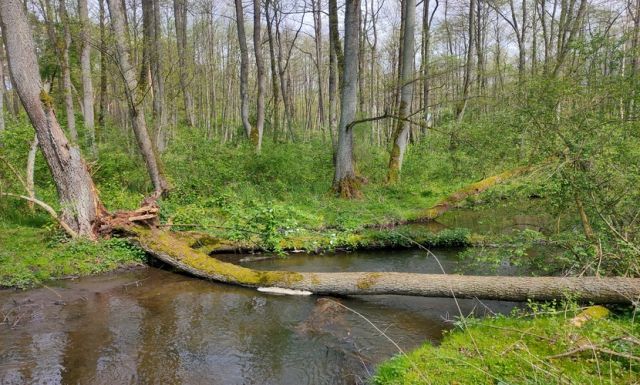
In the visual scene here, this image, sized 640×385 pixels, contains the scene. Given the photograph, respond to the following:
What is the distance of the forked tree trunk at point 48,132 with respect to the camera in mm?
8727

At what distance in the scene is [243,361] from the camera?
5.43m

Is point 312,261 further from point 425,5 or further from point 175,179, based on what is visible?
point 425,5

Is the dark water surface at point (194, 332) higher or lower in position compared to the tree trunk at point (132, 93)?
lower

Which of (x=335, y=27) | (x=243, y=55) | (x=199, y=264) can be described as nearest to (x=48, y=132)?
(x=199, y=264)

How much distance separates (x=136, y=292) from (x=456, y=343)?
221 inches

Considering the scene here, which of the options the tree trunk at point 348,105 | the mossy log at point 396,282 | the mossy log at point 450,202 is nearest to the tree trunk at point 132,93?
the mossy log at point 396,282

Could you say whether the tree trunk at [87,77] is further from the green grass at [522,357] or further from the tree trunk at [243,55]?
the green grass at [522,357]

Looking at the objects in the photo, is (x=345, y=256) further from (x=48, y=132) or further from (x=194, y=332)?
(x=48, y=132)

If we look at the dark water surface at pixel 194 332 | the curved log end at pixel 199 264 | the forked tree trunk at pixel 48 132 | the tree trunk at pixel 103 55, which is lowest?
the dark water surface at pixel 194 332

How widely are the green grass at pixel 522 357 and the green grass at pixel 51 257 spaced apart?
21.1 feet

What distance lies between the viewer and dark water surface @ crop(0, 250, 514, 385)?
5121 millimetres

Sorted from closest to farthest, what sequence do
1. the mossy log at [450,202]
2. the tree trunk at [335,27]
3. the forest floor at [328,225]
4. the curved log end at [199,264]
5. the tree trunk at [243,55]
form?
the forest floor at [328,225] → the curved log end at [199,264] → the mossy log at [450,202] → the tree trunk at [335,27] → the tree trunk at [243,55]

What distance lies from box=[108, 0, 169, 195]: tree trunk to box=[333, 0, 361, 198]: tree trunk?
594cm

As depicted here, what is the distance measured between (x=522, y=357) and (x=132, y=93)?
11382mm
